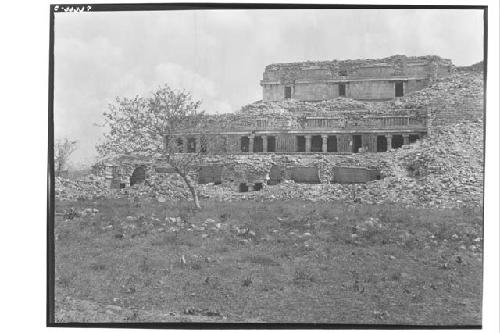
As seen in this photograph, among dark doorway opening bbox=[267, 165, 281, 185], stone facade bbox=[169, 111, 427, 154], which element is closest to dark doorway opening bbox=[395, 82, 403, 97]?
stone facade bbox=[169, 111, 427, 154]

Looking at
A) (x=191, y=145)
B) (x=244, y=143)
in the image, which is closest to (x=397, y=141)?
(x=244, y=143)

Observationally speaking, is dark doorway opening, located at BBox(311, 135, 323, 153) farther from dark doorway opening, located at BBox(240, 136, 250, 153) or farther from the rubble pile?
the rubble pile

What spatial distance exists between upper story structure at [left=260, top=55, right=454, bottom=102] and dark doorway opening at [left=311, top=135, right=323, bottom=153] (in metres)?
0.85

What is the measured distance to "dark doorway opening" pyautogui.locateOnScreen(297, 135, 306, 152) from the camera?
10344 millimetres

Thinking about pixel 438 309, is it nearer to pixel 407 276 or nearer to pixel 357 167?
pixel 407 276

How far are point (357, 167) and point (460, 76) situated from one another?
260cm

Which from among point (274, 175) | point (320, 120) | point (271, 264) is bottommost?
point (271, 264)

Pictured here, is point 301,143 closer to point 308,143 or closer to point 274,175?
point 308,143

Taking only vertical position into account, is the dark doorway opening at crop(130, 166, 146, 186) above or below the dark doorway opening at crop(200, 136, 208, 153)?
below

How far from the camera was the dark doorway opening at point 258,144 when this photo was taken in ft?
34.1

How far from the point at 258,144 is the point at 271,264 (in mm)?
2651

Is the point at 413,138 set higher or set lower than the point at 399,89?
lower

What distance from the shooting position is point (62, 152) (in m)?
9.59

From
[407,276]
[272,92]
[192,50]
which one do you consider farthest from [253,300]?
[192,50]
